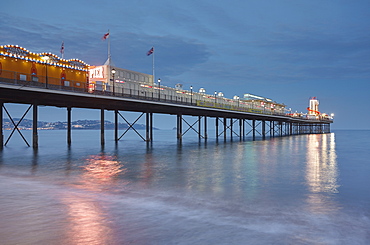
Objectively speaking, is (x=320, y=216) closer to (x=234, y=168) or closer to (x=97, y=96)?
(x=234, y=168)

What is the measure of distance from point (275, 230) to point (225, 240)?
64.7 inches

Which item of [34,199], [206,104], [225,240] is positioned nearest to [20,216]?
[34,199]

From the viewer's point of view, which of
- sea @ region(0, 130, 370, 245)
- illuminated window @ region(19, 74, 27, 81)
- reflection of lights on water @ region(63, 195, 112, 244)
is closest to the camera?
reflection of lights on water @ region(63, 195, 112, 244)

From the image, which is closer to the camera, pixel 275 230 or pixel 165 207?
pixel 275 230

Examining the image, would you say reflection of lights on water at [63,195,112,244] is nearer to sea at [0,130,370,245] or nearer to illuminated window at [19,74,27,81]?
sea at [0,130,370,245]

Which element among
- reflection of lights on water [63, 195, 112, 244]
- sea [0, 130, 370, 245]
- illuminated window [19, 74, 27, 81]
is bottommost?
sea [0, 130, 370, 245]

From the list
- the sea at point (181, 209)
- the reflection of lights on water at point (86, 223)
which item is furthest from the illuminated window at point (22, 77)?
the reflection of lights on water at point (86, 223)

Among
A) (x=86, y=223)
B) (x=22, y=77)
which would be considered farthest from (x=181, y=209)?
Result: (x=22, y=77)

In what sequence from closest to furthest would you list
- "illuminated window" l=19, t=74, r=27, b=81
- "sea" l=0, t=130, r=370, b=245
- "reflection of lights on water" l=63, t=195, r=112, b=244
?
"reflection of lights on water" l=63, t=195, r=112, b=244 < "sea" l=0, t=130, r=370, b=245 < "illuminated window" l=19, t=74, r=27, b=81

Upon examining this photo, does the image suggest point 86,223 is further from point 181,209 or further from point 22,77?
point 22,77

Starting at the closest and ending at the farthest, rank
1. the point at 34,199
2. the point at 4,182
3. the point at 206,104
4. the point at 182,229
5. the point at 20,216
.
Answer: the point at 182,229, the point at 20,216, the point at 34,199, the point at 4,182, the point at 206,104

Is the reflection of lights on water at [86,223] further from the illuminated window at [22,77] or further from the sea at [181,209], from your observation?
the illuminated window at [22,77]

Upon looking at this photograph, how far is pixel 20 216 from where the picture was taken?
356 inches

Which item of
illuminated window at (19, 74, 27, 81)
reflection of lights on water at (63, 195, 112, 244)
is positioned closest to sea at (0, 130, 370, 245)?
reflection of lights on water at (63, 195, 112, 244)
